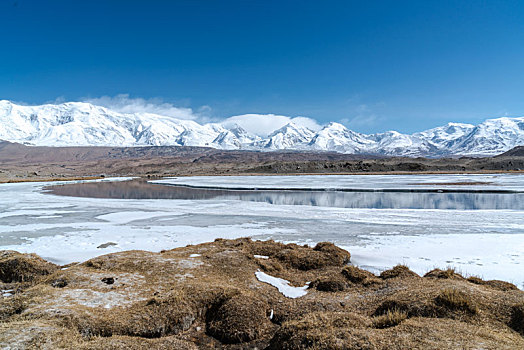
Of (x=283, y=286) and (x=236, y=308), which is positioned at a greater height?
(x=236, y=308)

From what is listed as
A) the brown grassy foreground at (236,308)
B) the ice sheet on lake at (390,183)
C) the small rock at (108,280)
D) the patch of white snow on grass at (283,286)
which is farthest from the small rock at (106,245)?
the ice sheet on lake at (390,183)

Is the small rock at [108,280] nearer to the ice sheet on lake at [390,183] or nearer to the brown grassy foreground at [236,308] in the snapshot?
the brown grassy foreground at [236,308]

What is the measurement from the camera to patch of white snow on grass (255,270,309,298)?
7.59 meters

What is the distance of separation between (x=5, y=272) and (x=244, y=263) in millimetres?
6279

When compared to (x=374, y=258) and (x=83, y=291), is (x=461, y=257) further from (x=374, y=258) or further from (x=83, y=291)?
(x=83, y=291)

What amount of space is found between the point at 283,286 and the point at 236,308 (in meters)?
2.13

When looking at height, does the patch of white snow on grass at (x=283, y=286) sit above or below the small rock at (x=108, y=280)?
below

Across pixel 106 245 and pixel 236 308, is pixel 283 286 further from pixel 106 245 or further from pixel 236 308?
pixel 106 245

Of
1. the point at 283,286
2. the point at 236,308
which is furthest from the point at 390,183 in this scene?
the point at 236,308

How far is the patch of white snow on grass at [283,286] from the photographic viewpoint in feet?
24.9

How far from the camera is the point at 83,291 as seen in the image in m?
6.99

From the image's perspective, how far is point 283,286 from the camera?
26.6 ft

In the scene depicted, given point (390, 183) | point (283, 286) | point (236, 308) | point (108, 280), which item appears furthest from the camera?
point (390, 183)

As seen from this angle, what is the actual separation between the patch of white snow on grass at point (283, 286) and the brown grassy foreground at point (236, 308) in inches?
8.5
